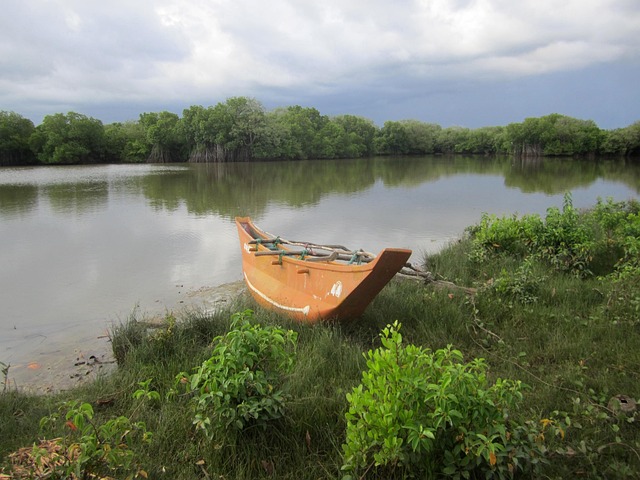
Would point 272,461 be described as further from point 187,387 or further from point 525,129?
point 525,129

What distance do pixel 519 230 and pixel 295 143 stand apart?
5109 cm

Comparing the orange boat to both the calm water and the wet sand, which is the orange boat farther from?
the calm water

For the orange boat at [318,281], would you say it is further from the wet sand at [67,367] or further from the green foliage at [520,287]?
the green foliage at [520,287]

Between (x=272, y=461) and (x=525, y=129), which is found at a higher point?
(x=525, y=129)

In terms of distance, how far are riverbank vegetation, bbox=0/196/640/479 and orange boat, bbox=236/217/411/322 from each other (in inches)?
9.0

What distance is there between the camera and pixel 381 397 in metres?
1.97

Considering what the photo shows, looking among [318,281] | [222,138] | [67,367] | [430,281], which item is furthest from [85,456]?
[222,138]

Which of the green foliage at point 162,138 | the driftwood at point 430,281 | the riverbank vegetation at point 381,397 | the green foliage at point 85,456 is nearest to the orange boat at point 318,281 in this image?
the riverbank vegetation at point 381,397

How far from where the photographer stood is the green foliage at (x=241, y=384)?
230cm

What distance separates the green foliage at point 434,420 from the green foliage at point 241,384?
580 millimetres

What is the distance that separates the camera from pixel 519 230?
679 centimetres

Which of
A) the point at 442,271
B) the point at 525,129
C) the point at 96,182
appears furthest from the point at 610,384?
the point at 525,129

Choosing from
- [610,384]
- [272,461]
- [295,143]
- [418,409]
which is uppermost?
[295,143]

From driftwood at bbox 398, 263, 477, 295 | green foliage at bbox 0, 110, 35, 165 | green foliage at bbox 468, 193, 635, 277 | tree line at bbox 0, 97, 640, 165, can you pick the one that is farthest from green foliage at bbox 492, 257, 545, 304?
green foliage at bbox 0, 110, 35, 165
